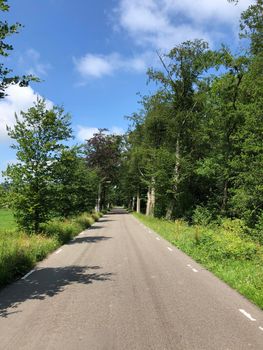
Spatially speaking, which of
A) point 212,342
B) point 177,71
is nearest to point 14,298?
point 212,342

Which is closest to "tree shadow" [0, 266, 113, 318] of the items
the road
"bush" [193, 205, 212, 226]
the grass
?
the road

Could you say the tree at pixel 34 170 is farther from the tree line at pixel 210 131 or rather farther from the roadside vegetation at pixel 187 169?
the tree line at pixel 210 131

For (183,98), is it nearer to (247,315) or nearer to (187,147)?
(187,147)

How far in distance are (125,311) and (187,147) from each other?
3554 centimetres

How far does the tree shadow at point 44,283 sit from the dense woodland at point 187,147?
16.0ft

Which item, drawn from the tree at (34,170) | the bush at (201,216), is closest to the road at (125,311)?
the tree at (34,170)

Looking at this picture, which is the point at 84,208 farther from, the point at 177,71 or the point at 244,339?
the point at 244,339

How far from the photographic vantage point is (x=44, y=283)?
10641mm

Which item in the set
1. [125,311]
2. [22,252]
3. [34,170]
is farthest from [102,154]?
[125,311]

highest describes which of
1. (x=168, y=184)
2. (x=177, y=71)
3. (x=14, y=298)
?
(x=177, y=71)

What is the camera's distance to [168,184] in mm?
40281

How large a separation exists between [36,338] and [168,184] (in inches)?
1359

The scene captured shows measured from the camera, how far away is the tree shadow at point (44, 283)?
8.67m

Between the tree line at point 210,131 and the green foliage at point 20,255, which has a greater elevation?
the tree line at point 210,131
